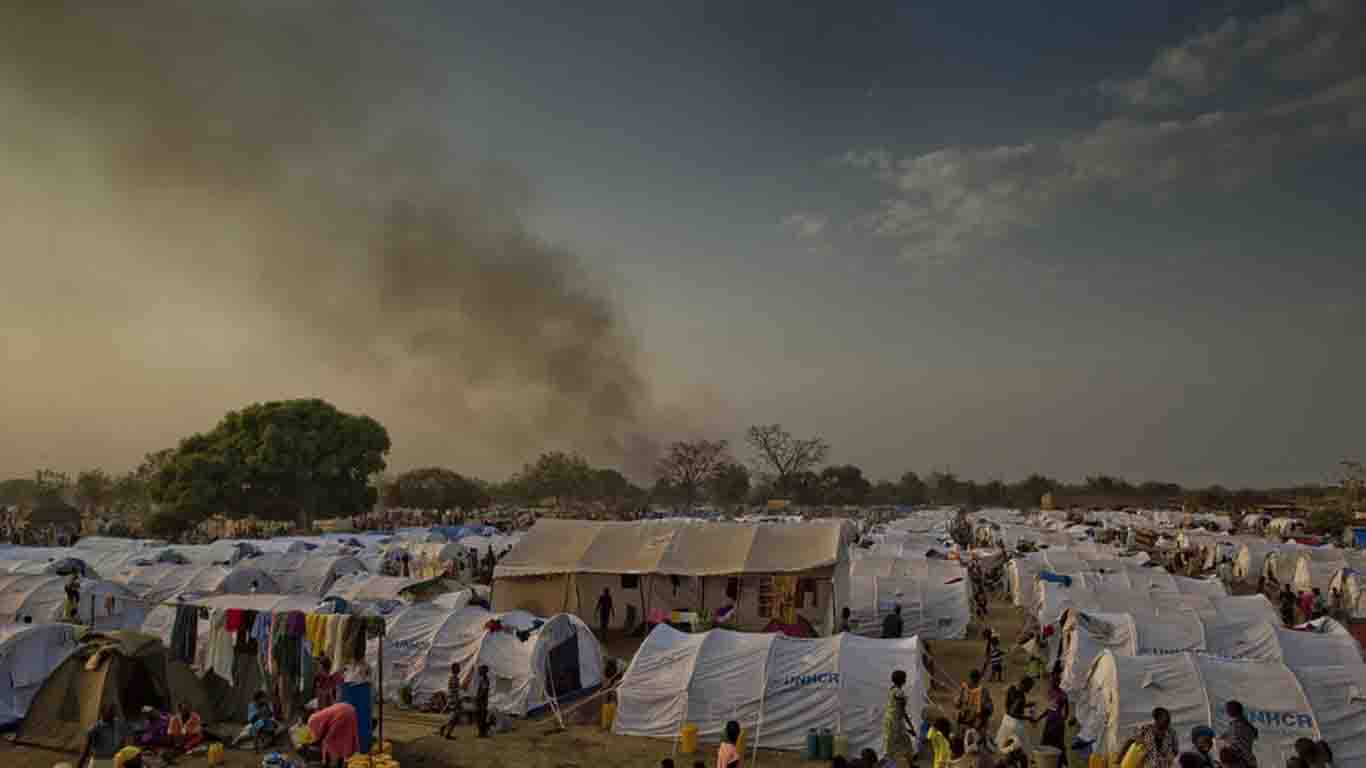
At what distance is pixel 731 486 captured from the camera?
13138cm

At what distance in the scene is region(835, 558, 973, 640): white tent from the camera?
93.5 feet

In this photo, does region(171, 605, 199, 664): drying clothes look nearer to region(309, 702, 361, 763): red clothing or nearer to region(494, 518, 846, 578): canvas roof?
region(309, 702, 361, 763): red clothing

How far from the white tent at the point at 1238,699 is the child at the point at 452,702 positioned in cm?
1149

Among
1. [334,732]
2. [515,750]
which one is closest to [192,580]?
[515,750]

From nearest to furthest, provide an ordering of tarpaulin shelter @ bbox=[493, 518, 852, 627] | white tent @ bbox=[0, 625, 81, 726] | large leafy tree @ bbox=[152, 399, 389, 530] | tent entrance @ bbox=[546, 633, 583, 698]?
white tent @ bbox=[0, 625, 81, 726] → tent entrance @ bbox=[546, 633, 583, 698] → tarpaulin shelter @ bbox=[493, 518, 852, 627] → large leafy tree @ bbox=[152, 399, 389, 530]

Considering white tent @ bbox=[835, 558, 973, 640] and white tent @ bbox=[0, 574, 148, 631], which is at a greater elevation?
white tent @ bbox=[0, 574, 148, 631]

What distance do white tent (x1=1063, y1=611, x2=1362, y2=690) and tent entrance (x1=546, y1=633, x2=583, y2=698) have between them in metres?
9.97

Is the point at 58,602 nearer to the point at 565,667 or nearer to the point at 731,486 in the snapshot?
the point at 565,667

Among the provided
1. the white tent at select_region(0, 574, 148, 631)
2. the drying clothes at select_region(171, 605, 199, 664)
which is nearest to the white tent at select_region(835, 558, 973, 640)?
the drying clothes at select_region(171, 605, 199, 664)

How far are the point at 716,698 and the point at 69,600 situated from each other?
1846 cm

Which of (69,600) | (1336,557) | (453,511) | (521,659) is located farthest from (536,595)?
(453,511)

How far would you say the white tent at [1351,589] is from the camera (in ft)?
111

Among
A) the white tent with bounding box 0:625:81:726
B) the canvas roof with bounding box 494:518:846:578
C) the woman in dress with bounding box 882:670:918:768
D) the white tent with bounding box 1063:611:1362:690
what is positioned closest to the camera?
the woman in dress with bounding box 882:670:918:768

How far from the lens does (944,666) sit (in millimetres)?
24328
